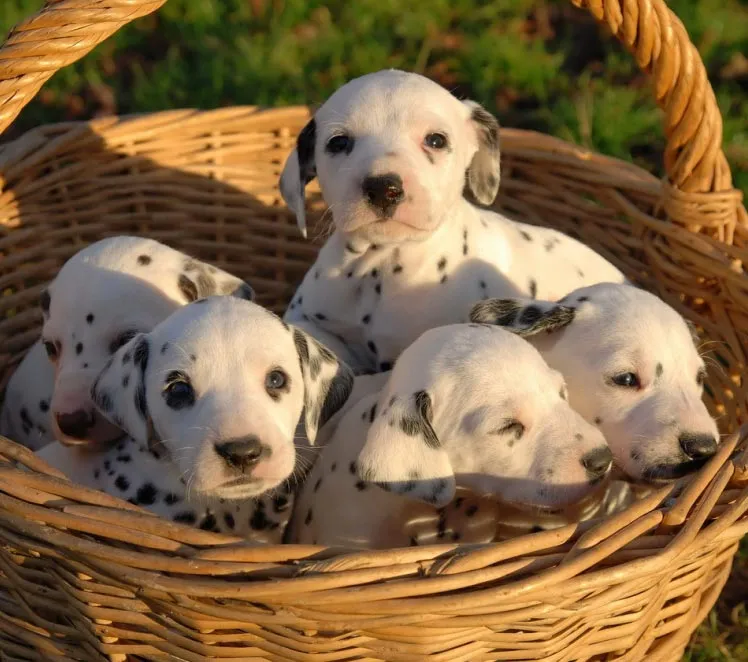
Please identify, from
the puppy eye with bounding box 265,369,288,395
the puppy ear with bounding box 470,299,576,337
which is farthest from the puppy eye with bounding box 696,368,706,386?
the puppy eye with bounding box 265,369,288,395

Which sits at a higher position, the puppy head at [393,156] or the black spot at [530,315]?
the puppy head at [393,156]

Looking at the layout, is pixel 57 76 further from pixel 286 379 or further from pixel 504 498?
pixel 504 498

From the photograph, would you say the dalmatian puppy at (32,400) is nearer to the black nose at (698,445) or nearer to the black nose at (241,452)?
the black nose at (241,452)

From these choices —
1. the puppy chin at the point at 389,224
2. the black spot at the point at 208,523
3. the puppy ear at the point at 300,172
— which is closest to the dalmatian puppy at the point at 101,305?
the puppy ear at the point at 300,172

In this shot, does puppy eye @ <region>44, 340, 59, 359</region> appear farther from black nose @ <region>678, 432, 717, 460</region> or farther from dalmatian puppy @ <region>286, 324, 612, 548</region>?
black nose @ <region>678, 432, 717, 460</region>

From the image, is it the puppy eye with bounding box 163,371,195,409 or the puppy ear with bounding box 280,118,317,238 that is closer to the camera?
the puppy eye with bounding box 163,371,195,409

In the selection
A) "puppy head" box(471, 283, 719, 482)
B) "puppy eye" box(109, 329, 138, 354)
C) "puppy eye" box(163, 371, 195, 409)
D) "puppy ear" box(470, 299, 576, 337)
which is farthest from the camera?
"puppy eye" box(109, 329, 138, 354)

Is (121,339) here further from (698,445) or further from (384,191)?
(698,445)

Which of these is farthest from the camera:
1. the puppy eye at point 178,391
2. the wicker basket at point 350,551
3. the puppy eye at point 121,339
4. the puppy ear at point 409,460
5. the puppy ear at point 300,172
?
the puppy ear at point 300,172

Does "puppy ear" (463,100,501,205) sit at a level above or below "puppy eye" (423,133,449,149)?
below
